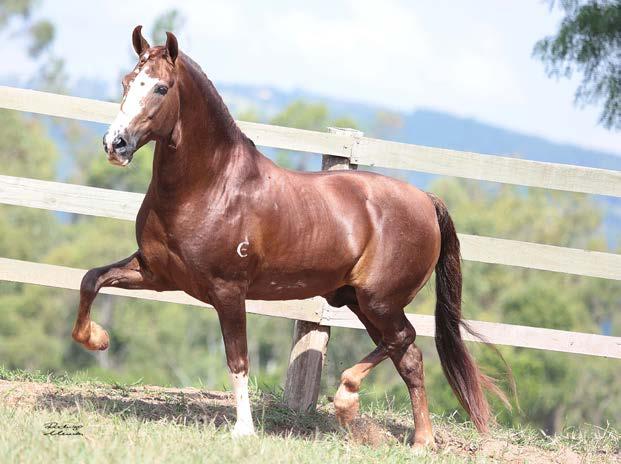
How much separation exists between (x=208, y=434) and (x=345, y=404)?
1123 mm

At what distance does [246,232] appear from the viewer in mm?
5184

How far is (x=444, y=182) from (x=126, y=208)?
71653 mm

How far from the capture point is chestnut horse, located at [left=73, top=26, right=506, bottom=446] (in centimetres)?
503

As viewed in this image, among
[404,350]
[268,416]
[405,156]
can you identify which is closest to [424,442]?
[404,350]

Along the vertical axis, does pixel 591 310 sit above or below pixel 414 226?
below

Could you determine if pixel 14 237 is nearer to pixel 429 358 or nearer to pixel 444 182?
pixel 429 358

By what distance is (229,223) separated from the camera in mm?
5129

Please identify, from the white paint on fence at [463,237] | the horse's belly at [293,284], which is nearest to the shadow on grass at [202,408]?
the horse's belly at [293,284]

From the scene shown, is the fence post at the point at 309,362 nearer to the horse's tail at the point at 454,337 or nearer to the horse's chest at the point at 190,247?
the horse's tail at the point at 454,337

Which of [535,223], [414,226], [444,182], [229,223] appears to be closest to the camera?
[229,223]

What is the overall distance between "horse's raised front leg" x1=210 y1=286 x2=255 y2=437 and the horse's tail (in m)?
1.47

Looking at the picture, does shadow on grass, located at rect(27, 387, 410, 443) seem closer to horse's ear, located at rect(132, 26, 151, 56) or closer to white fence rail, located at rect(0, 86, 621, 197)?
white fence rail, located at rect(0, 86, 621, 197)

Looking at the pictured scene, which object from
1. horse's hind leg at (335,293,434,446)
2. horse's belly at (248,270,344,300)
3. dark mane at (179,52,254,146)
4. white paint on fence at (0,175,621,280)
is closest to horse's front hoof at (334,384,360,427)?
horse's hind leg at (335,293,434,446)

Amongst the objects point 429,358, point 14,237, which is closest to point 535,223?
point 429,358
